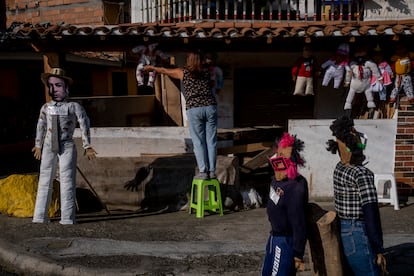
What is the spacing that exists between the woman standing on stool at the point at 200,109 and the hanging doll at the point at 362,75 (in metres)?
2.34

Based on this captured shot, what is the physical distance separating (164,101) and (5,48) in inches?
168

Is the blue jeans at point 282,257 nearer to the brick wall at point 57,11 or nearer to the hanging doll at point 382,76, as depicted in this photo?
the hanging doll at point 382,76

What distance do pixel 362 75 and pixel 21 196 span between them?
5.29m

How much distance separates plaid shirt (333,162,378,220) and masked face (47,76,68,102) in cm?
400

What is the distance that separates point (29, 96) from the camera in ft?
49.1

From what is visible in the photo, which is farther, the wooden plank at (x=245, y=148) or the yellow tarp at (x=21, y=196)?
the wooden plank at (x=245, y=148)

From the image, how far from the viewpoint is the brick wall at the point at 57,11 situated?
15609 mm

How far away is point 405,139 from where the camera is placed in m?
7.75

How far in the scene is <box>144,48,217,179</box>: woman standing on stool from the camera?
260 inches

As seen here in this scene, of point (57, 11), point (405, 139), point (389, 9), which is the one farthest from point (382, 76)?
point (57, 11)

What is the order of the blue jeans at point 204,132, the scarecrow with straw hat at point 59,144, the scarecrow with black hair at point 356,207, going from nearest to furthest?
the scarecrow with black hair at point 356,207, the scarecrow with straw hat at point 59,144, the blue jeans at point 204,132

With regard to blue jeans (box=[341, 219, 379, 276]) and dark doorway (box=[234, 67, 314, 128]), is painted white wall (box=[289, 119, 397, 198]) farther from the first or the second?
blue jeans (box=[341, 219, 379, 276])

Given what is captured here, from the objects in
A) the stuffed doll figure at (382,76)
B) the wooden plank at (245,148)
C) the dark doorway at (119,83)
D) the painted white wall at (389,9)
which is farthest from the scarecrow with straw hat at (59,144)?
the dark doorway at (119,83)

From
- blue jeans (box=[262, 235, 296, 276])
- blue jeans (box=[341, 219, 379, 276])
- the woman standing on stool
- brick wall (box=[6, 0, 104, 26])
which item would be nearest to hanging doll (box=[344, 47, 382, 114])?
the woman standing on stool
